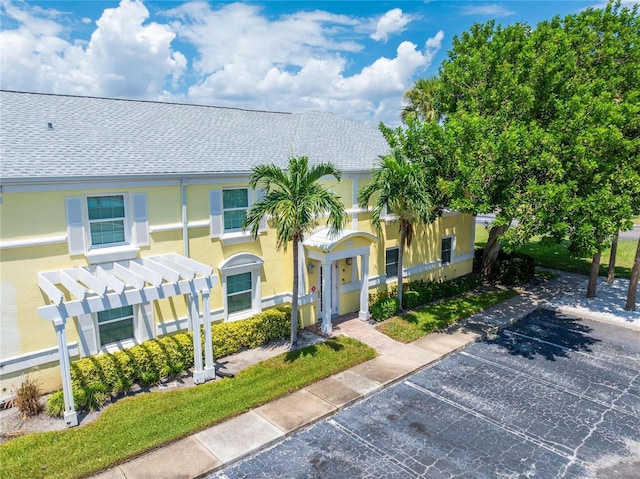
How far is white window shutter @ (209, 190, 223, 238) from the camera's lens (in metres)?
13.8

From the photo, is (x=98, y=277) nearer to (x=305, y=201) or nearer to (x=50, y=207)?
(x=50, y=207)

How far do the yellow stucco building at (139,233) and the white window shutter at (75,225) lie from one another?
0.03 meters

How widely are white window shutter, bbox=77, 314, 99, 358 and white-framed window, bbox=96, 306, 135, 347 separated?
0.74 feet

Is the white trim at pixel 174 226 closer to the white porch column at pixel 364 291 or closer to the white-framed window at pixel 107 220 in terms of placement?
the white-framed window at pixel 107 220

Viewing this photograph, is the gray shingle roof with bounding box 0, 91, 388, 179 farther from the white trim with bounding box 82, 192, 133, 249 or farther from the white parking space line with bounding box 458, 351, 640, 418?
the white parking space line with bounding box 458, 351, 640, 418

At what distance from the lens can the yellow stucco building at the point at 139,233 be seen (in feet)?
35.4

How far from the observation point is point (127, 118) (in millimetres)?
14844

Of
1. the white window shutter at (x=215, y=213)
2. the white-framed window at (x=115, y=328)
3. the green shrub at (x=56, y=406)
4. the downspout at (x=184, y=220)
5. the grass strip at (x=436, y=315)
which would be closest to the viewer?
the green shrub at (x=56, y=406)

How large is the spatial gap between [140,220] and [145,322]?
304 cm

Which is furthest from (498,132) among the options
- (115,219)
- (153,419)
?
(153,419)

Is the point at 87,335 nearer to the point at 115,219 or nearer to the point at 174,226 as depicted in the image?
the point at 115,219

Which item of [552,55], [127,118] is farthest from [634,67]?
[127,118]

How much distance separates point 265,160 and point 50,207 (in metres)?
6.83

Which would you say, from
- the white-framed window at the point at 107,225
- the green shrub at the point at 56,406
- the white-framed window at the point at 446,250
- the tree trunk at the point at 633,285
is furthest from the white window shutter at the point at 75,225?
the tree trunk at the point at 633,285
